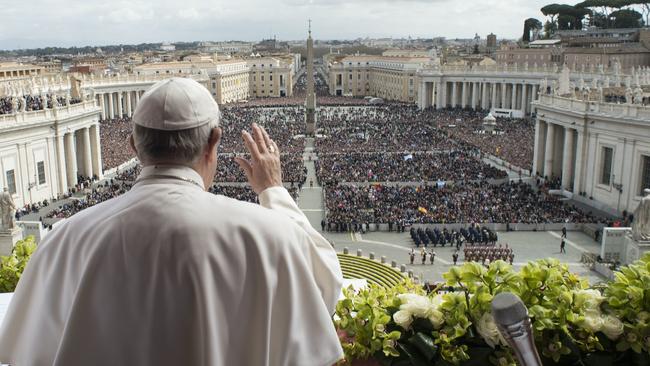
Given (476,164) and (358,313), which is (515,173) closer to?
(476,164)

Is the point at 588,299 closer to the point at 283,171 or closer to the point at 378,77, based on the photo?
the point at 283,171

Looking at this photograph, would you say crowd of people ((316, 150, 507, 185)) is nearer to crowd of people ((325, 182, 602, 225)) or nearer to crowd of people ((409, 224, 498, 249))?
crowd of people ((325, 182, 602, 225))

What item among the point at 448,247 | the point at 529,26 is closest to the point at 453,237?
the point at 448,247

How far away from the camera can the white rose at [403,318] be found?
5.81 m

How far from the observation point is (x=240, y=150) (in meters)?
58.2

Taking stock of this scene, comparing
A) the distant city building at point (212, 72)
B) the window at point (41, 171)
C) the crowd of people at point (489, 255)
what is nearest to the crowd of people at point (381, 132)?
the window at point (41, 171)

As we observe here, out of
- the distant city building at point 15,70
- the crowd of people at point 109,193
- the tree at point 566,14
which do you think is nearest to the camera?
the crowd of people at point 109,193

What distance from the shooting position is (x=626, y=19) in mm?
121625

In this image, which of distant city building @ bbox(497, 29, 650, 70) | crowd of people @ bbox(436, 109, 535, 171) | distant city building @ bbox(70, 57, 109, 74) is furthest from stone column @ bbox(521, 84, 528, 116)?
distant city building @ bbox(70, 57, 109, 74)

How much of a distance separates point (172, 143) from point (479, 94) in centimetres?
9637

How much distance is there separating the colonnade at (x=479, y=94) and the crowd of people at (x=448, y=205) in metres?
47.2

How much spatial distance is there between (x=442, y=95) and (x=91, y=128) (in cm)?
6280

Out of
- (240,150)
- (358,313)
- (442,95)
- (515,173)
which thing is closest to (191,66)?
(442,95)

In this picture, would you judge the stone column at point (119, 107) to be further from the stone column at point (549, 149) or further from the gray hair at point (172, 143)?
the gray hair at point (172, 143)
